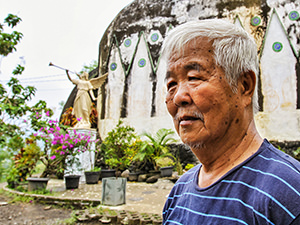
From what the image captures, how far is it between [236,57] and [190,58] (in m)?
0.13

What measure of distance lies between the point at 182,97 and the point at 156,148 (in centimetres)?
A: 691

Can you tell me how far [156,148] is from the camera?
7.58 m

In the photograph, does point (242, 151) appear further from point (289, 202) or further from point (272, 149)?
point (289, 202)

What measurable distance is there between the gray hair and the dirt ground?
12.2 ft

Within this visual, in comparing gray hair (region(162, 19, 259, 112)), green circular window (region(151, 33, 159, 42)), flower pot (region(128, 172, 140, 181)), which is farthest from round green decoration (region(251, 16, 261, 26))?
gray hair (region(162, 19, 259, 112))

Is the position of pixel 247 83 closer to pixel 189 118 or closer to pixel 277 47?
pixel 189 118

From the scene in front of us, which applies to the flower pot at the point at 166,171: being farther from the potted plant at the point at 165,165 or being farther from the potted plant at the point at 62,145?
the potted plant at the point at 62,145

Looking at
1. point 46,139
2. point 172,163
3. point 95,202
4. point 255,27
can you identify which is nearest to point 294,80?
point 255,27

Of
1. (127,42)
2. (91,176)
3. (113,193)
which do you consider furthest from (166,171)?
(127,42)

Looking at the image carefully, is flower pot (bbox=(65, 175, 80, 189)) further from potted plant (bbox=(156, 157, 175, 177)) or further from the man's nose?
the man's nose

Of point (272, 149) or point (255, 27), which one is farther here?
point (255, 27)

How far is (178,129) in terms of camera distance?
825mm

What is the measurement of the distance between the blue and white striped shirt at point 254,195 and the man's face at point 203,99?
0.12m

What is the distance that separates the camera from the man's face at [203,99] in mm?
724
